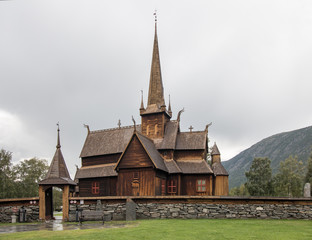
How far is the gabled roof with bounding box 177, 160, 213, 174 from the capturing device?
37.4 meters

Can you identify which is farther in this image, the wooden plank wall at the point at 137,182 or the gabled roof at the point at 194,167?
the gabled roof at the point at 194,167

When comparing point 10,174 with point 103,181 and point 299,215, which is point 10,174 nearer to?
point 103,181

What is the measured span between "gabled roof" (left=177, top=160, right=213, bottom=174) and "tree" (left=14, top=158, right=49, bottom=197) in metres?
36.9

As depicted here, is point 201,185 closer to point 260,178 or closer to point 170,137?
point 170,137

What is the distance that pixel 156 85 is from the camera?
4619cm

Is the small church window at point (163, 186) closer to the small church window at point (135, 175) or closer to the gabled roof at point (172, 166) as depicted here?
the gabled roof at point (172, 166)

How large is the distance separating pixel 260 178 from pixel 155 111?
38.5 meters

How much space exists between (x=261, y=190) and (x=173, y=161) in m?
36.2

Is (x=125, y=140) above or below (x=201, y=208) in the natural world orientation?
above

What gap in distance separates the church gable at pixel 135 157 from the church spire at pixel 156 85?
383 inches

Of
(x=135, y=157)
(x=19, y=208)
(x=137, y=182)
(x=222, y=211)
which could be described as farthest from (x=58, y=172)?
(x=222, y=211)

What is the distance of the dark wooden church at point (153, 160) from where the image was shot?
35125 mm

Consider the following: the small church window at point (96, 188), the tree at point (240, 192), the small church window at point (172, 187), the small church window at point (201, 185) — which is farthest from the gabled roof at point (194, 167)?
the tree at point (240, 192)

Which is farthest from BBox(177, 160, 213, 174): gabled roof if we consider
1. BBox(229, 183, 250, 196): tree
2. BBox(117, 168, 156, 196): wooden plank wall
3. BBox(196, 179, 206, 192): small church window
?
BBox(229, 183, 250, 196): tree
